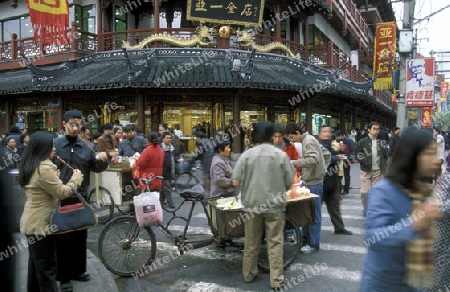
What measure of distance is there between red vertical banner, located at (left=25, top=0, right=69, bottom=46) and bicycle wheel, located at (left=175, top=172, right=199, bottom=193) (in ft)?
27.1

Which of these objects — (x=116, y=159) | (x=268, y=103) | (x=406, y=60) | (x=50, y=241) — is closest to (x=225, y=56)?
(x=268, y=103)

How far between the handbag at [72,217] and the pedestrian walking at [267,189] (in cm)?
171

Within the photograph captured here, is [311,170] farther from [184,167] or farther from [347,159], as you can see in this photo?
[184,167]

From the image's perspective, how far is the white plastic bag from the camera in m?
4.98

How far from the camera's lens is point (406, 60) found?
43.6 ft

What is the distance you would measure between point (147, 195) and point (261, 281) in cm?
181

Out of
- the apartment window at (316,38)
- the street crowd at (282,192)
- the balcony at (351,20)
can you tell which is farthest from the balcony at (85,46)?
the street crowd at (282,192)

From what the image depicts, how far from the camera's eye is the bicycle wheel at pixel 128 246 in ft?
16.9

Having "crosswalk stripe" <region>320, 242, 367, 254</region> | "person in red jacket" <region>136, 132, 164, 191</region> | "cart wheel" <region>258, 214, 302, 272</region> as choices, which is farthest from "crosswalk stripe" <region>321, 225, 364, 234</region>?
"person in red jacket" <region>136, 132, 164, 191</region>

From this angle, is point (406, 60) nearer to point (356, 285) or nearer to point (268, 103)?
point (268, 103)

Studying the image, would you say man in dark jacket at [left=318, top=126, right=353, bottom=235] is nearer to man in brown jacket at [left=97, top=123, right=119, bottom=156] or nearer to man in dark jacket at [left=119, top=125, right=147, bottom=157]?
man in dark jacket at [left=119, top=125, right=147, bottom=157]

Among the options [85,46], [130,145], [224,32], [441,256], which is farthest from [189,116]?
[441,256]

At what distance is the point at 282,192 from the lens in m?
4.55

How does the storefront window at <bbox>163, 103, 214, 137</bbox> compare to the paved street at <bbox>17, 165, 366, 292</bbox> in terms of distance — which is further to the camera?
the storefront window at <bbox>163, 103, 214, 137</bbox>
